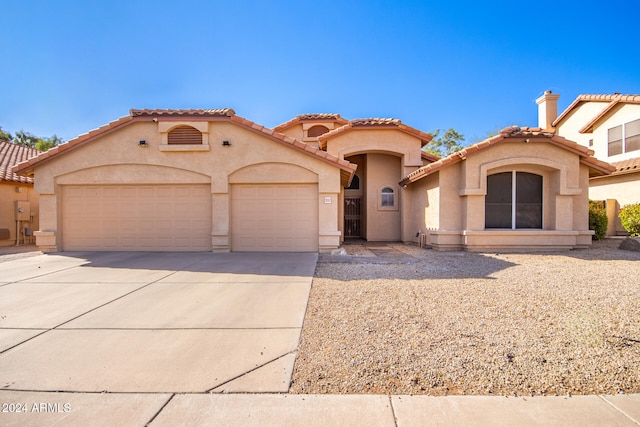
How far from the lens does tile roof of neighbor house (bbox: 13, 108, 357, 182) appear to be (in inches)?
427

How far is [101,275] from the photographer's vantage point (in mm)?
7582

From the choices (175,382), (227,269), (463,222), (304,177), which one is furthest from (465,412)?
(463,222)

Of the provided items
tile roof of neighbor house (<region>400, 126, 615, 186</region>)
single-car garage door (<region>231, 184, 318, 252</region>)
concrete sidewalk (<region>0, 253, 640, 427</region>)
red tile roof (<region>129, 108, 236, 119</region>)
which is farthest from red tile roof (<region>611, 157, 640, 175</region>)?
red tile roof (<region>129, 108, 236, 119</region>)

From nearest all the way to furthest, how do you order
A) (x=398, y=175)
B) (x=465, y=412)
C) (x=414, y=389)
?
1. (x=465, y=412)
2. (x=414, y=389)
3. (x=398, y=175)

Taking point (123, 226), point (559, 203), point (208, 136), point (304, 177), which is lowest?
point (123, 226)

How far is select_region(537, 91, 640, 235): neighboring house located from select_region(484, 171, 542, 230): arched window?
21.6 ft

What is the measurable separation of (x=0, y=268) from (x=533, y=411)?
1195 cm

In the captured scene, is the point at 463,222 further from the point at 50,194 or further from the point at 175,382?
the point at 50,194

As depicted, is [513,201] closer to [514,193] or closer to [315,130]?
[514,193]

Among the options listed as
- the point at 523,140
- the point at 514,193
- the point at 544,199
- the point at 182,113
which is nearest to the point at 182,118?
the point at 182,113

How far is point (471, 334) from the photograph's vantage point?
4031mm

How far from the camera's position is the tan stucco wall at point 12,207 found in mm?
14391

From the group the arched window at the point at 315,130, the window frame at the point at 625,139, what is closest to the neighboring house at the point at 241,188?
the arched window at the point at 315,130

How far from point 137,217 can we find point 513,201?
13.5 meters
